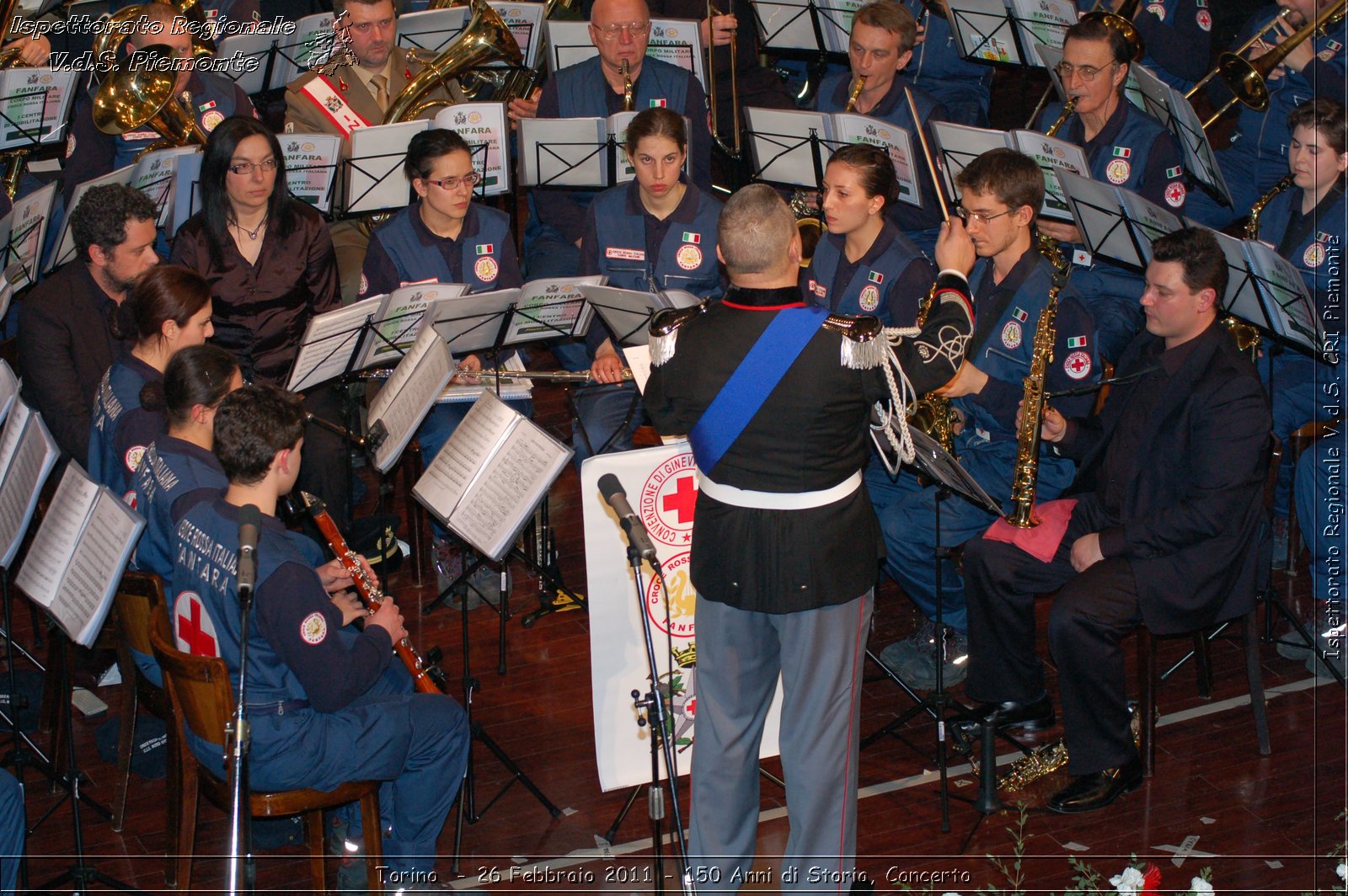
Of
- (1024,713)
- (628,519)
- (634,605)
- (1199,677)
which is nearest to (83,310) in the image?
(634,605)

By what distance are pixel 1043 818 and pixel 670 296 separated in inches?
89.8

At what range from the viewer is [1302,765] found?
4.65 meters

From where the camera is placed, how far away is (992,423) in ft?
17.2

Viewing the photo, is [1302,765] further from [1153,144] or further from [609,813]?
[1153,144]

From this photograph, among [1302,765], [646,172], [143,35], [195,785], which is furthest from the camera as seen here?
[143,35]

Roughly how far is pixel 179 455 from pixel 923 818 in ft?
8.54

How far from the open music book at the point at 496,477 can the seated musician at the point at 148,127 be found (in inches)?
129

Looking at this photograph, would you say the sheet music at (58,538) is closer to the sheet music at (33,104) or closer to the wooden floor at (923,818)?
the wooden floor at (923,818)

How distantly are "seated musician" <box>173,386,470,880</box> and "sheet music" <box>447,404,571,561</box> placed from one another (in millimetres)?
492

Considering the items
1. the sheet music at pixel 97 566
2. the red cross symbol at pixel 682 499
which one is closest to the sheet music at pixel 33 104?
the sheet music at pixel 97 566

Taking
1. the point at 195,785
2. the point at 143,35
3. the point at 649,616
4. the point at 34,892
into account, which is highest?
the point at 143,35

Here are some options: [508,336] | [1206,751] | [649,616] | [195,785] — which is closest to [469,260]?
[508,336]

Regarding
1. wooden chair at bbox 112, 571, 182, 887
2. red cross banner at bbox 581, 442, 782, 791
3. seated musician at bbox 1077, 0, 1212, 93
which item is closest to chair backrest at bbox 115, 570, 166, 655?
wooden chair at bbox 112, 571, 182, 887

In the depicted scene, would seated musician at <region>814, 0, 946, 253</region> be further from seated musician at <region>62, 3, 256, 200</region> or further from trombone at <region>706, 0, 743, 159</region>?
seated musician at <region>62, 3, 256, 200</region>
